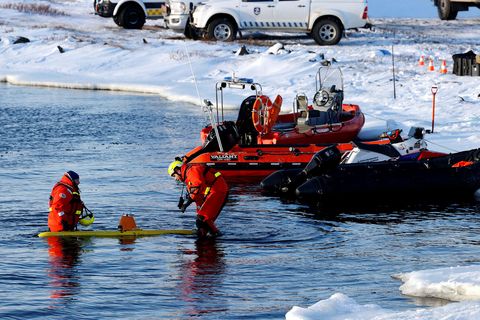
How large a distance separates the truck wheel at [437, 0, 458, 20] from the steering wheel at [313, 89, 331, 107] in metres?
20.8

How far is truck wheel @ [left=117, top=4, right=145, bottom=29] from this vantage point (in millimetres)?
39672

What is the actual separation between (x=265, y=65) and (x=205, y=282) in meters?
20.4

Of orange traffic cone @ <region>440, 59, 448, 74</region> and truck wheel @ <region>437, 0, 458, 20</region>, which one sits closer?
orange traffic cone @ <region>440, 59, 448, 74</region>

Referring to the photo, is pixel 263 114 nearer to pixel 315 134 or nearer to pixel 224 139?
pixel 224 139

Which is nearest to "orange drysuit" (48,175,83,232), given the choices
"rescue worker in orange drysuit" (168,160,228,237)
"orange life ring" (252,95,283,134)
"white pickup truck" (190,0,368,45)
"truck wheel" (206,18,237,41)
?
"rescue worker in orange drysuit" (168,160,228,237)

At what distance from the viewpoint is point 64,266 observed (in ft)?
43.8

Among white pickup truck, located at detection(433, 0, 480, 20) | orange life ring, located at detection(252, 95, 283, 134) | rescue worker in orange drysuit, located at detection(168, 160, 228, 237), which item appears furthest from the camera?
white pickup truck, located at detection(433, 0, 480, 20)

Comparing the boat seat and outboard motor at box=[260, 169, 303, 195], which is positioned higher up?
the boat seat

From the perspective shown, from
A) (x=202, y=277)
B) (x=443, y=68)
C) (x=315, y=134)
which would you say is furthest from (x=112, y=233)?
(x=443, y=68)

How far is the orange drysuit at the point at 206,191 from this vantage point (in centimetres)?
1427

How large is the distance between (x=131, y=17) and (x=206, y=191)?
87.1ft

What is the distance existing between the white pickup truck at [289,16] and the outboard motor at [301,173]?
16.6 meters

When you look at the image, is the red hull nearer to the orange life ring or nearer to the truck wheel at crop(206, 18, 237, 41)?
the orange life ring

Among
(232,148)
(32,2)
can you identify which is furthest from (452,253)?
(32,2)
